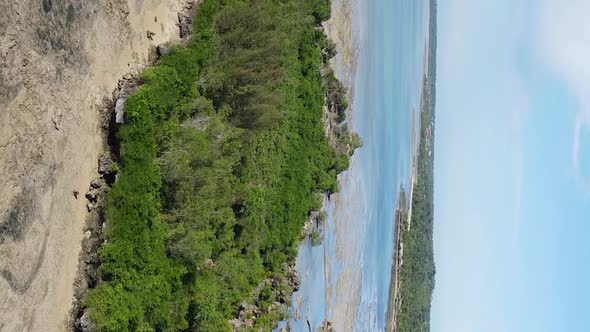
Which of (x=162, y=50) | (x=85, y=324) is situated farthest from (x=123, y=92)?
(x=85, y=324)

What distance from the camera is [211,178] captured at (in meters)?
14.9

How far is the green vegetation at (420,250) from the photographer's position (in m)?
48.2

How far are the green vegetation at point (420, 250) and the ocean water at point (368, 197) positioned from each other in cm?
384

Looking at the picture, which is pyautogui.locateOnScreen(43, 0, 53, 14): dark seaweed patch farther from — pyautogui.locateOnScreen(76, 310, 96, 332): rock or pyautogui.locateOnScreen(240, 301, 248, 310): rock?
pyautogui.locateOnScreen(240, 301, 248, 310): rock

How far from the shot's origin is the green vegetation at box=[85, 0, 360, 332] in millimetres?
12148

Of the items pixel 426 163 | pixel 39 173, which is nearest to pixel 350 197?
pixel 39 173

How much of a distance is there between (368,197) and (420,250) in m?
20.2

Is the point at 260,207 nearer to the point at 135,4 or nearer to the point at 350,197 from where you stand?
the point at 135,4

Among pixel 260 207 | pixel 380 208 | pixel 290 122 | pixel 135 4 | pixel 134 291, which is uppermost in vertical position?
pixel 380 208

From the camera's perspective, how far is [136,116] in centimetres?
1211

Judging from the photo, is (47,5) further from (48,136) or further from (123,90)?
(123,90)

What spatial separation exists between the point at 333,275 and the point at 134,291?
54.2 feet

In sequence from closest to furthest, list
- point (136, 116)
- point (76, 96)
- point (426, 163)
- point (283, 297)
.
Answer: point (76, 96)
point (136, 116)
point (283, 297)
point (426, 163)

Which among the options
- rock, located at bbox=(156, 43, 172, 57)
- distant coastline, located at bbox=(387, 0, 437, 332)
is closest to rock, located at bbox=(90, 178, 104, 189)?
rock, located at bbox=(156, 43, 172, 57)
